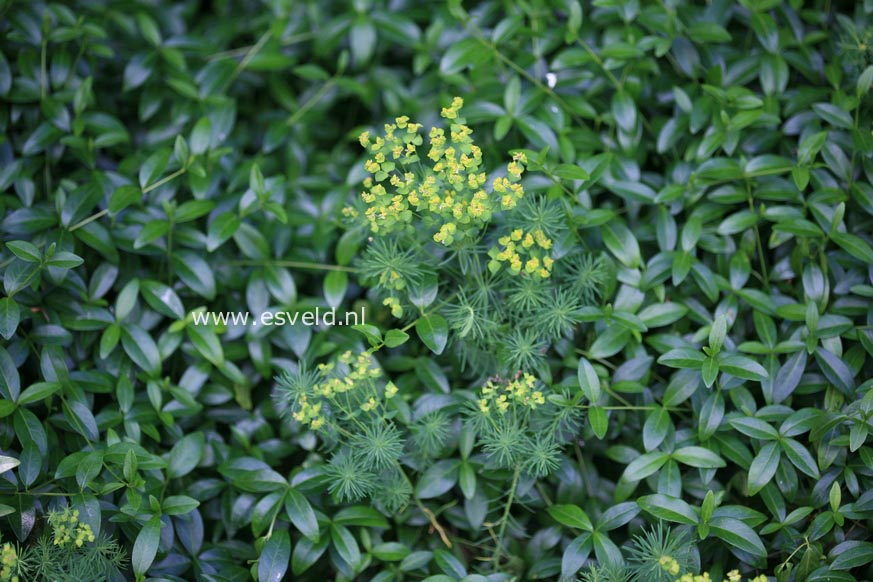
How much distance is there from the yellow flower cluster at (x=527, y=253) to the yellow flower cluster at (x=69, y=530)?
1.12 m

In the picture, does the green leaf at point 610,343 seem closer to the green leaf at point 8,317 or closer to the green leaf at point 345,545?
the green leaf at point 345,545

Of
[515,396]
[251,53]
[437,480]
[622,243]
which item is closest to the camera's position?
[515,396]

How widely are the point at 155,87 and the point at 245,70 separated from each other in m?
0.34

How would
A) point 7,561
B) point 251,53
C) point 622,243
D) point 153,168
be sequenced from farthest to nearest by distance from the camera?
point 251,53 < point 153,168 < point 622,243 < point 7,561

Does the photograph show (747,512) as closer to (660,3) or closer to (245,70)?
(660,3)

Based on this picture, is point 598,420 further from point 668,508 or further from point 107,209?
point 107,209

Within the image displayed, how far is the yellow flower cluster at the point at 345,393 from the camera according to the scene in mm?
1853

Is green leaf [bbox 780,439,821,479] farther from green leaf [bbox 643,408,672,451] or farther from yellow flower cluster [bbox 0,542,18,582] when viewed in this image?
yellow flower cluster [bbox 0,542,18,582]

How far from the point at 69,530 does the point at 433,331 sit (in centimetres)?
95

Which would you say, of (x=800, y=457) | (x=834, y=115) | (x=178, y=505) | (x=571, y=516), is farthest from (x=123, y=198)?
(x=834, y=115)

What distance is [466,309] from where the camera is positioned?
196 centimetres

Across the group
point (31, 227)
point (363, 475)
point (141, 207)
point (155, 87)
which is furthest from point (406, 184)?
point (155, 87)

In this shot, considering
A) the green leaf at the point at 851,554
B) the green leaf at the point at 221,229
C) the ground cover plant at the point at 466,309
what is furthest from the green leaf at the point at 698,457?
the green leaf at the point at 221,229

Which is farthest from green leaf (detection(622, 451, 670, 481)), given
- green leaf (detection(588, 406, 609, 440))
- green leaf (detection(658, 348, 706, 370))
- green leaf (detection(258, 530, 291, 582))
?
green leaf (detection(258, 530, 291, 582))
